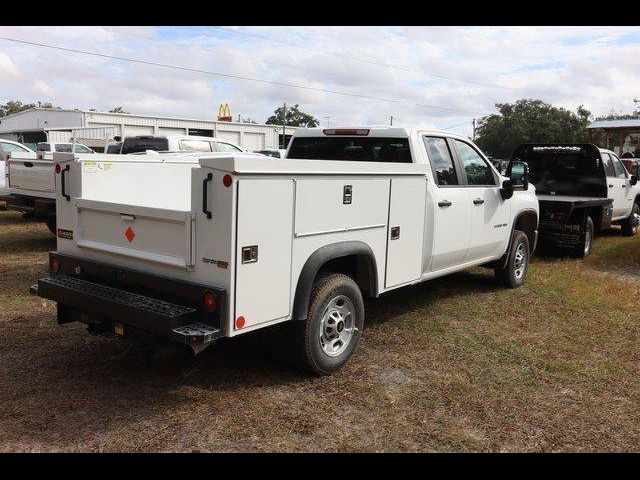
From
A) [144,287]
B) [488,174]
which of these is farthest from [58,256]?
[488,174]

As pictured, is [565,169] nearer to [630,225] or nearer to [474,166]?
[630,225]

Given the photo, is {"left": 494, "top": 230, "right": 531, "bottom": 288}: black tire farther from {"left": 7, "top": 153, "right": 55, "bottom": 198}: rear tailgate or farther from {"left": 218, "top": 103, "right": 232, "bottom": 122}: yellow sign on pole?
{"left": 218, "top": 103, "right": 232, "bottom": 122}: yellow sign on pole

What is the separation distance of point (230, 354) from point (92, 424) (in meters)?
1.46

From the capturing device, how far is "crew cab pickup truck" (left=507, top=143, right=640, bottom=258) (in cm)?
997

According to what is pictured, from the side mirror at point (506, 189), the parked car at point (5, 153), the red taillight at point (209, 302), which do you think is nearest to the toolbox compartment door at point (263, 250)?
the red taillight at point (209, 302)

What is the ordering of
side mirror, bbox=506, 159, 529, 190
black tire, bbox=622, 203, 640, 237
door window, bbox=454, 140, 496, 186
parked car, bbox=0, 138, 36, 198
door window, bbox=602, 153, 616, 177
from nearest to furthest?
1. door window, bbox=454, 140, 496, 186
2. side mirror, bbox=506, 159, 529, 190
3. door window, bbox=602, 153, 616, 177
4. black tire, bbox=622, 203, 640, 237
5. parked car, bbox=0, 138, 36, 198

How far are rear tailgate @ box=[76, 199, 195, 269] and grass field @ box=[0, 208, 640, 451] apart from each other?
2.49 ft

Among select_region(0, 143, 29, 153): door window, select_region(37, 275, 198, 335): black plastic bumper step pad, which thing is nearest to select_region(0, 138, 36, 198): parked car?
select_region(0, 143, 29, 153): door window

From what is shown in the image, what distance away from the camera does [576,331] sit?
6.05 metres

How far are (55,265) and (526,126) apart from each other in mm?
78557

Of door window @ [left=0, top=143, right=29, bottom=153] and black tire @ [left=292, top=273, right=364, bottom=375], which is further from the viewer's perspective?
door window @ [left=0, top=143, right=29, bottom=153]

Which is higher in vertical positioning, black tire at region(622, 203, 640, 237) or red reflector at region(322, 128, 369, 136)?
red reflector at region(322, 128, 369, 136)

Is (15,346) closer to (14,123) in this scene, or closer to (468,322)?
(468,322)

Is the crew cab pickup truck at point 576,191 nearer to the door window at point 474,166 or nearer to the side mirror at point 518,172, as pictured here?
the side mirror at point 518,172
